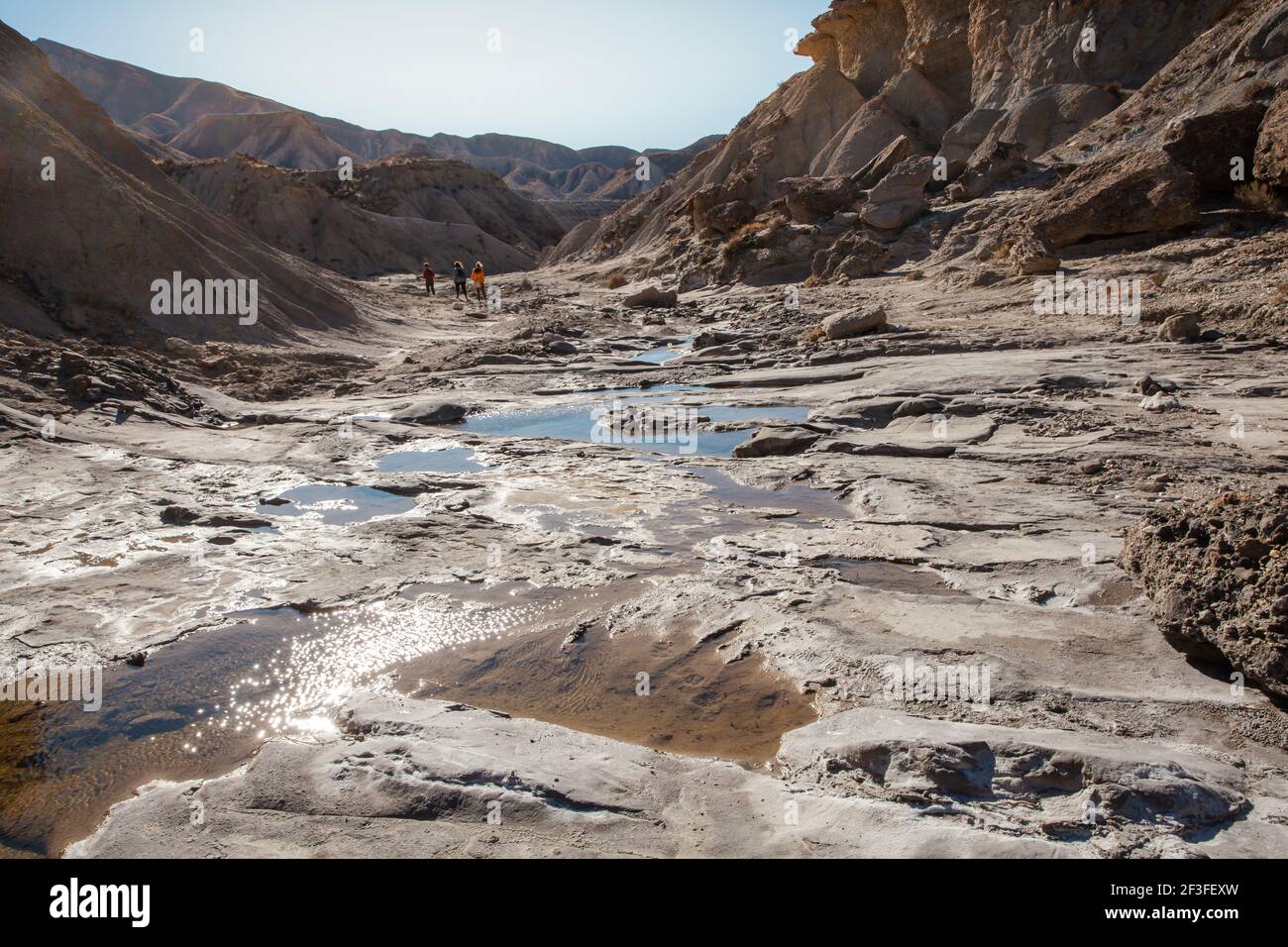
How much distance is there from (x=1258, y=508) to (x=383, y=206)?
130 feet

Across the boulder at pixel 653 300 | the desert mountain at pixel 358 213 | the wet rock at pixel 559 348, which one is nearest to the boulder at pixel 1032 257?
the wet rock at pixel 559 348

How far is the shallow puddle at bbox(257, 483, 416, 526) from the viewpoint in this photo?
5141 millimetres

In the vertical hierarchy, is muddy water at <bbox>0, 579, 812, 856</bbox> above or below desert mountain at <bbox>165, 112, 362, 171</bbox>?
below

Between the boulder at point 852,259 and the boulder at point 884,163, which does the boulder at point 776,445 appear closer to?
the boulder at point 852,259

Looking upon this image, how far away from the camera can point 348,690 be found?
125 inches

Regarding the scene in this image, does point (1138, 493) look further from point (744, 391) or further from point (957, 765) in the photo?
point (744, 391)

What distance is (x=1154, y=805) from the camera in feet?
6.84

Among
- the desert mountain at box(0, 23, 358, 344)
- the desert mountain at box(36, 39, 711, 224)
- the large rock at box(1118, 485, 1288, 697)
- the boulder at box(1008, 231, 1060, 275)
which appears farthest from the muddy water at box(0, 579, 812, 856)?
the desert mountain at box(36, 39, 711, 224)

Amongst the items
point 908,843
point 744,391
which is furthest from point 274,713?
point 744,391

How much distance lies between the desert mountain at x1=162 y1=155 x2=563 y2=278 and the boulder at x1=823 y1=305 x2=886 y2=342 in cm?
2185

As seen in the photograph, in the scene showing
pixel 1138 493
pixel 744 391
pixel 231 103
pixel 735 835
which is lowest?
pixel 735 835

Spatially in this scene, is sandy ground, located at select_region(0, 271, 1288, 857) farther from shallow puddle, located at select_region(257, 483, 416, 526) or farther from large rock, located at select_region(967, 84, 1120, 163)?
large rock, located at select_region(967, 84, 1120, 163)

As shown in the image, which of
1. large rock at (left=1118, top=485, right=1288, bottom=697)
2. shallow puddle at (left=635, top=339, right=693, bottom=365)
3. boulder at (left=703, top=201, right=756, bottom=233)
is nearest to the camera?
large rock at (left=1118, top=485, right=1288, bottom=697)

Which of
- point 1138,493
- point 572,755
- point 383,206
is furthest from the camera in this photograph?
point 383,206
